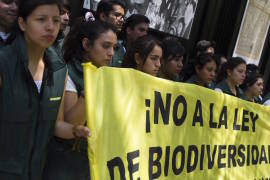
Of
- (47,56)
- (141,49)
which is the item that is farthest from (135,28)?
(47,56)

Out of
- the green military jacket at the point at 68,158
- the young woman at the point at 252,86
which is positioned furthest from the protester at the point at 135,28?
the green military jacket at the point at 68,158

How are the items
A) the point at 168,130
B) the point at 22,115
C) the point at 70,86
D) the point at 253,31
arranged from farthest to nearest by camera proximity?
the point at 253,31 < the point at 168,130 < the point at 70,86 < the point at 22,115

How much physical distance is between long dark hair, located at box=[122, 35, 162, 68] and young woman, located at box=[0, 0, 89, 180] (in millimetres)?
1060

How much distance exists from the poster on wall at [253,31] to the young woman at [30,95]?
6.12m

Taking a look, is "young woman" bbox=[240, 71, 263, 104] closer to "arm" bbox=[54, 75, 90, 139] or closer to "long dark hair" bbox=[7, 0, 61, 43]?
"arm" bbox=[54, 75, 90, 139]

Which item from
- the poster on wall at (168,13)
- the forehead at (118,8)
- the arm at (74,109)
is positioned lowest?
the arm at (74,109)

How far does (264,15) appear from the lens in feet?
27.6

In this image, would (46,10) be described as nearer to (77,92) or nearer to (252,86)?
(77,92)

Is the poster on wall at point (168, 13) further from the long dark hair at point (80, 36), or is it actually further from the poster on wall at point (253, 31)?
the long dark hair at point (80, 36)

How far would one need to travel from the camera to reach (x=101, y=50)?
8.46 ft

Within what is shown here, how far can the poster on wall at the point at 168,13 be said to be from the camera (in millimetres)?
5398

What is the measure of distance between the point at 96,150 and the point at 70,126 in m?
0.18

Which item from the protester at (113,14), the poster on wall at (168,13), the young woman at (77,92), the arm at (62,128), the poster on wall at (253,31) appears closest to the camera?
the arm at (62,128)

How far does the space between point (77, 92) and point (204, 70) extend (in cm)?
209
